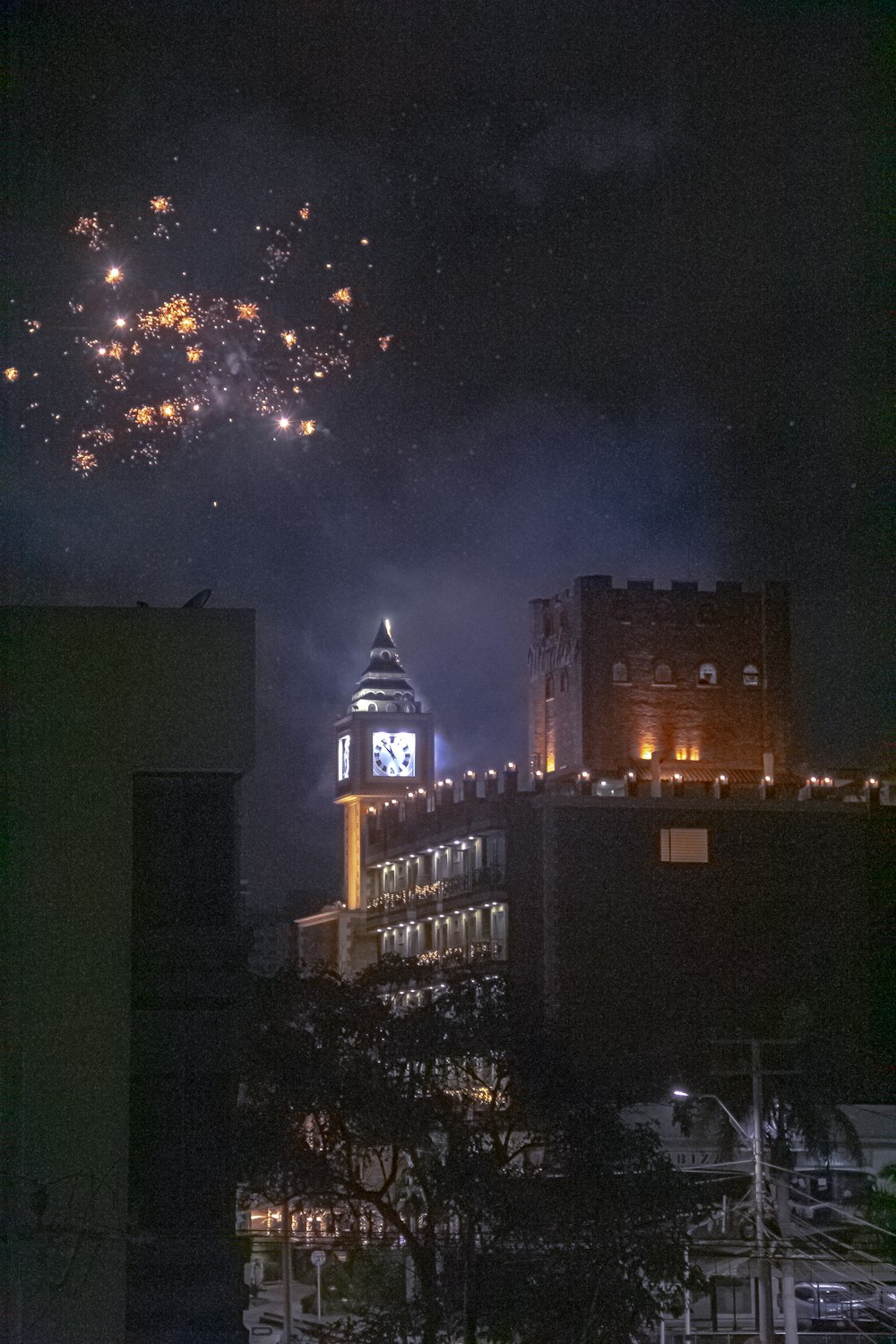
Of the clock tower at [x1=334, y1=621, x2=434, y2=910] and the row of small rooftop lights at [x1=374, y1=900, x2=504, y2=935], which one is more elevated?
the clock tower at [x1=334, y1=621, x2=434, y2=910]

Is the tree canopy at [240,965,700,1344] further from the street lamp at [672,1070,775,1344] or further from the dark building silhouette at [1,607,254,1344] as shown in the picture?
the dark building silhouette at [1,607,254,1344]

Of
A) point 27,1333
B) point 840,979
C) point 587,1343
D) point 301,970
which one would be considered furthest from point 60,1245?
point 840,979

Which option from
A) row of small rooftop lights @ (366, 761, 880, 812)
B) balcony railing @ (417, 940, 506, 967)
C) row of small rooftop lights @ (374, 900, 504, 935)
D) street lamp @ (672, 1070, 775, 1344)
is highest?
row of small rooftop lights @ (366, 761, 880, 812)

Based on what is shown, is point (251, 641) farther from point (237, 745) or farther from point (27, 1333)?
point (27, 1333)

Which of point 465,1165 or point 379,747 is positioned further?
point 379,747

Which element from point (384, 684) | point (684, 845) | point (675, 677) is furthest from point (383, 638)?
point (684, 845)

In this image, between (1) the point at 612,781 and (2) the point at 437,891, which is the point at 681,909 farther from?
(2) the point at 437,891

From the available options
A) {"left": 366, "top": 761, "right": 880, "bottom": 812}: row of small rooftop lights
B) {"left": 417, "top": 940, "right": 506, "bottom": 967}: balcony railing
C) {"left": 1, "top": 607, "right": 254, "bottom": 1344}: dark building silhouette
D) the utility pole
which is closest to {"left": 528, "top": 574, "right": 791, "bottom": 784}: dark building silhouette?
{"left": 366, "top": 761, "right": 880, "bottom": 812}: row of small rooftop lights
